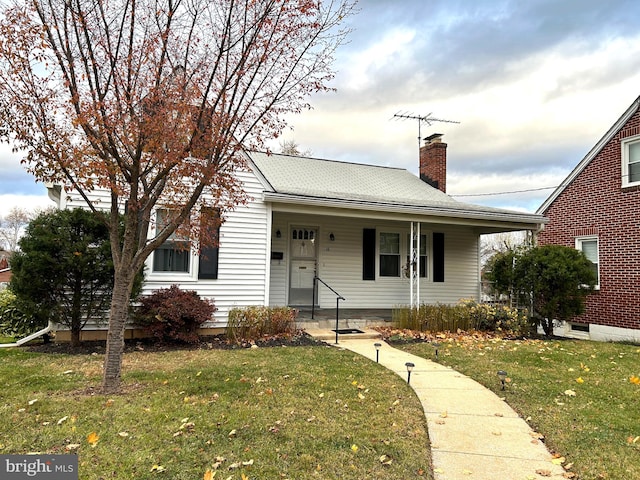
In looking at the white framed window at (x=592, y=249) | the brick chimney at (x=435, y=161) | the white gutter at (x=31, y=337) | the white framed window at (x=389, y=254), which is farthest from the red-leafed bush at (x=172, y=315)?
the white framed window at (x=592, y=249)

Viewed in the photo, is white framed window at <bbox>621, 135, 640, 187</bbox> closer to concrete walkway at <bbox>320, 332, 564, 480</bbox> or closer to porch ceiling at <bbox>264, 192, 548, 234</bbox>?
porch ceiling at <bbox>264, 192, 548, 234</bbox>

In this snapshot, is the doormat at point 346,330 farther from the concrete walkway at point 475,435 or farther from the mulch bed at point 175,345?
the concrete walkway at point 475,435

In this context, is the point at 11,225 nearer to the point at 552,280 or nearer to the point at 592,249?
the point at 552,280

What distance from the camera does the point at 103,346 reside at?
6.92 m

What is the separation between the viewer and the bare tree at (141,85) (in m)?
4.11

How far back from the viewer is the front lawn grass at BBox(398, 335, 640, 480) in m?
3.14

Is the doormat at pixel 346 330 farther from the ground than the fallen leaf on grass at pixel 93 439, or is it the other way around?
the fallen leaf on grass at pixel 93 439

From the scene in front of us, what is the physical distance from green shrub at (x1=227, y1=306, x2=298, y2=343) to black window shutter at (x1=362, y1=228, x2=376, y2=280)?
384 centimetres

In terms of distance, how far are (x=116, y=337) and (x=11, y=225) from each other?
50.0 m

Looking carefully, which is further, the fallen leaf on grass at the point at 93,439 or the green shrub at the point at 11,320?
the green shrub at the point at 11,320

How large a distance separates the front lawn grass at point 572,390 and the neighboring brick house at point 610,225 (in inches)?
95.2

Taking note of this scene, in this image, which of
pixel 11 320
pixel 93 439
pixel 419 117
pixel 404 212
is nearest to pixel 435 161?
pixel 419 117

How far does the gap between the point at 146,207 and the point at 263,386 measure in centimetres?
241

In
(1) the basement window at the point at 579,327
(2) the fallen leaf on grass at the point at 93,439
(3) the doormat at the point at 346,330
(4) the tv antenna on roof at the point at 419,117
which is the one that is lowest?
(1) the basement window at the point at 579,327
